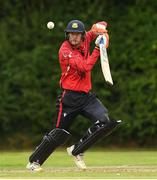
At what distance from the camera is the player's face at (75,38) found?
11.9 metres

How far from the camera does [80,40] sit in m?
11.9

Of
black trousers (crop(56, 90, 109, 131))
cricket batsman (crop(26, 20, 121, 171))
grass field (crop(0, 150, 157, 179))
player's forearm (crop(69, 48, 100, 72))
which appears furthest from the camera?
black trousers (crop(56, 90, 109, 131))

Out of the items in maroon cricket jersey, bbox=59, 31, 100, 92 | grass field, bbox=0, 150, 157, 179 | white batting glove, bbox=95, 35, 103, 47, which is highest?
white batting glove, bbox=95, 35, 103, 47

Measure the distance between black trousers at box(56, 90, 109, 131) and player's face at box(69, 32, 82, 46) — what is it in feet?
2.23

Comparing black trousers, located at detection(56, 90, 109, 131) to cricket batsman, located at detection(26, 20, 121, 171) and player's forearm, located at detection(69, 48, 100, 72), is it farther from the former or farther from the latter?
player's forearm, located at detection(69, 48, 100, 72)

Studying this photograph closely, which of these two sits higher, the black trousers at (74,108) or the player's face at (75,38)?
the player's face at (75,38)

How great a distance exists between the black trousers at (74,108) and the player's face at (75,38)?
2.23 ft

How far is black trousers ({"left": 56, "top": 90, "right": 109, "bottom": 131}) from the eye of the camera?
39.1 feet

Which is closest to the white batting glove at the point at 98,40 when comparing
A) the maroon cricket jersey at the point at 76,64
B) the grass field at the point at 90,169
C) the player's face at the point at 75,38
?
the maroon cricket jersey at the point at 76,64

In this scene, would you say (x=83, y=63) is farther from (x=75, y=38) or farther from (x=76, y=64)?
(x=75, y=38)

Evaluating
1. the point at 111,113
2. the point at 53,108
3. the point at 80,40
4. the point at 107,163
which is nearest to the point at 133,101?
the point at 111,113

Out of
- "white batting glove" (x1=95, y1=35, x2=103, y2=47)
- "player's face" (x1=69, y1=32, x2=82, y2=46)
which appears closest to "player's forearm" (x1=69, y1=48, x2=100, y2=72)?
"white batting glove" (x1=95, y1=35, x2=103, y2=47)

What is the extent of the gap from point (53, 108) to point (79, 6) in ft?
9.11

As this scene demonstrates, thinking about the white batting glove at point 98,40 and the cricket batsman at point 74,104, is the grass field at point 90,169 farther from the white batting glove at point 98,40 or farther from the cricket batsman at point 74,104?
the white batting glove at point 98,40
